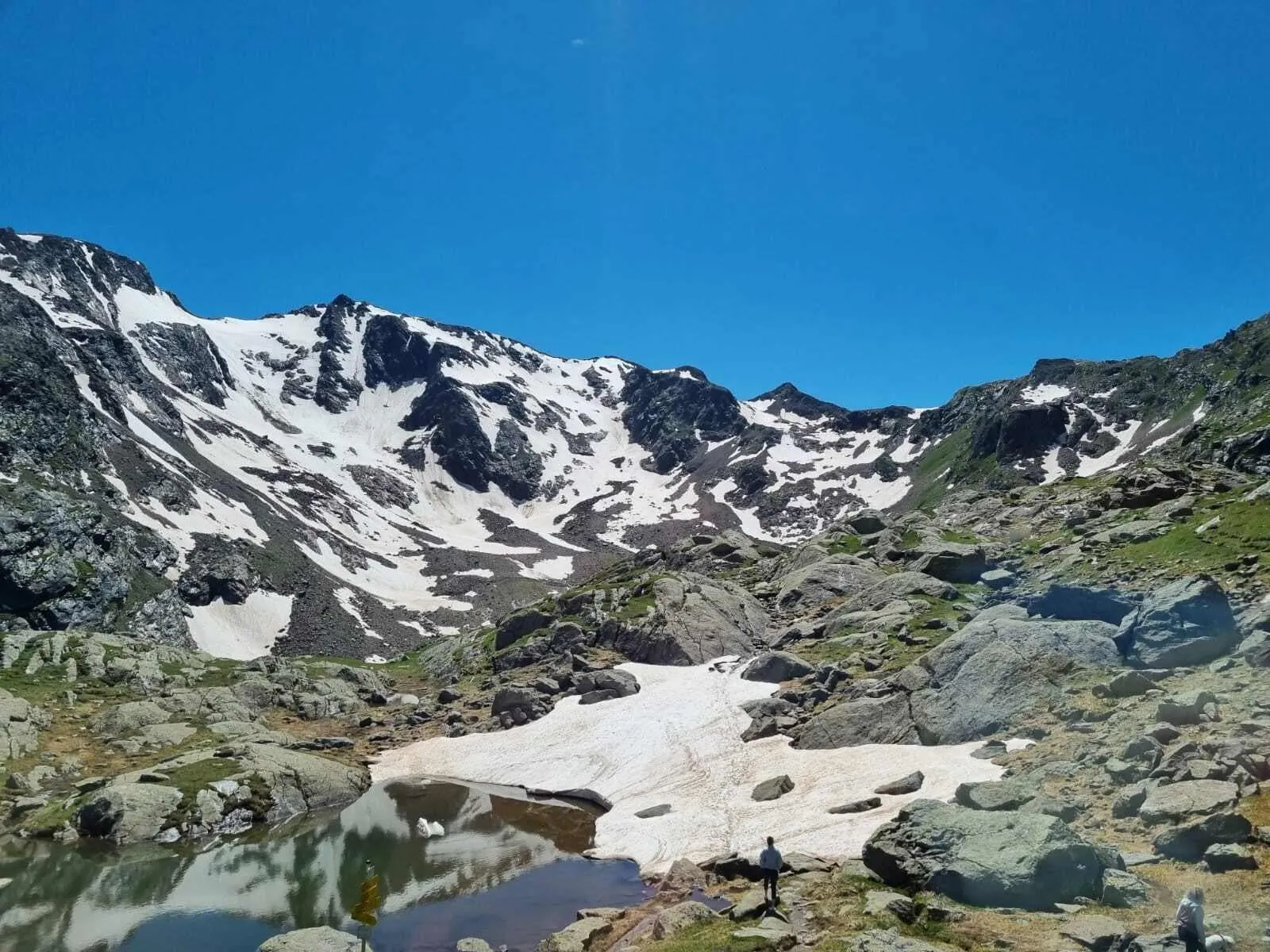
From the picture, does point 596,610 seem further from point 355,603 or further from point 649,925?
point 355,603

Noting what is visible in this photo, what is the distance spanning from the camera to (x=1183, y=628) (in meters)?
32.6

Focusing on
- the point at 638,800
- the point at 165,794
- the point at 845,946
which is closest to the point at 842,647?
the point at 638,800

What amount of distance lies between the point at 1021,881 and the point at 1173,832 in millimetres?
4691

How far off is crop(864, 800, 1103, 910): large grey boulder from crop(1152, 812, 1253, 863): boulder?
238 cm

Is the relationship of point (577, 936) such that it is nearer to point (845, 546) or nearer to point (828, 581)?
point (828, 581)

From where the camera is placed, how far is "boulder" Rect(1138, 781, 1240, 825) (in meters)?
19.9

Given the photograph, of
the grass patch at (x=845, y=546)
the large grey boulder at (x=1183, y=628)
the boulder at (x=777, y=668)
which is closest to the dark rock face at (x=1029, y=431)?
the grass patch at (x=845, y=546)

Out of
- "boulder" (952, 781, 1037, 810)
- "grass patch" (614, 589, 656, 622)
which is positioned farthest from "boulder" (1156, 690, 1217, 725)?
"grass patch" (614, 589, 656, 622)

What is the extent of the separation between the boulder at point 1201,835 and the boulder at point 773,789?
17128mm

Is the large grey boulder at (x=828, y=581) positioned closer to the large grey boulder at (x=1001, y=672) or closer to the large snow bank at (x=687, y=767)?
the large snow bank at (x=687, y=767)

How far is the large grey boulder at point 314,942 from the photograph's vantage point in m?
A: 22.8

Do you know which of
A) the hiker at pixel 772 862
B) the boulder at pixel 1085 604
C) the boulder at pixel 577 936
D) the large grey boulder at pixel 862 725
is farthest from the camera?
the boulder at pixel 1085 604

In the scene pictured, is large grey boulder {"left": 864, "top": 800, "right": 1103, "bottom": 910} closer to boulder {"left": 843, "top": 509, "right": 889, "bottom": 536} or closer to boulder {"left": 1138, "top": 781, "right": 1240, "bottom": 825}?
boulder {"left": 1138, "top": 781, "right": 1240, "bottom": 825}

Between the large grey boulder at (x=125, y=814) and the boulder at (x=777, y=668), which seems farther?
the boulder at (x=777, y=668)
